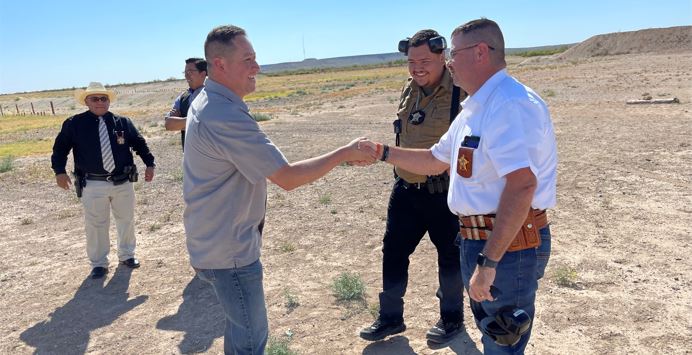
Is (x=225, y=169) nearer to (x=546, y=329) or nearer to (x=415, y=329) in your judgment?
(x=415, y=329)

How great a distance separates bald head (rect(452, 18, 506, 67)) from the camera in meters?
2.43

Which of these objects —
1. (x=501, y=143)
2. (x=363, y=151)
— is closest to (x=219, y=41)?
(x=363, y=151)

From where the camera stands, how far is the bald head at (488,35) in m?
2.43

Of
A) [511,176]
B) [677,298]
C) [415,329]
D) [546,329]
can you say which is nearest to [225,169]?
[511,176]

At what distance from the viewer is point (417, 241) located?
4.03 m

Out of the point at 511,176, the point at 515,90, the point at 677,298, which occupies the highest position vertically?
the point at 515,90

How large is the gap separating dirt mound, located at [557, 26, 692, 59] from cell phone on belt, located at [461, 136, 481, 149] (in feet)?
214

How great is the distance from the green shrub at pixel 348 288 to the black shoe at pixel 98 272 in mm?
2657

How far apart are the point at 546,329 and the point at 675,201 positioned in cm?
411

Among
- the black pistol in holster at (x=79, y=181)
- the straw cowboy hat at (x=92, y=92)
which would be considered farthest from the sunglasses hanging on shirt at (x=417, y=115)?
the black pistol in holster at (x=79, y=181)

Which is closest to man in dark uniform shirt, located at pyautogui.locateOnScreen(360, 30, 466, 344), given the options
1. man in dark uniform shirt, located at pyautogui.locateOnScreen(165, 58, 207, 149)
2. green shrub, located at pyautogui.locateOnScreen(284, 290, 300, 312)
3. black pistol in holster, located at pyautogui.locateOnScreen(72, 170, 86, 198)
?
green shrub, located at pyautogui.locateOnScreen(284, 290, 300, 312)

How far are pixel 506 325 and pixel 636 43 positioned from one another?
72253 mm

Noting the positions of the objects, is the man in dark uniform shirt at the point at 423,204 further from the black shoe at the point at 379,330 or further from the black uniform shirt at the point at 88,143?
the black uniform shirt at the point at 88,143

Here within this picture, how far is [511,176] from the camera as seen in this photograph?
229 centimetres
